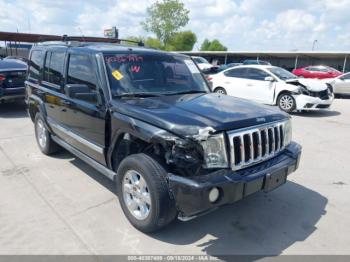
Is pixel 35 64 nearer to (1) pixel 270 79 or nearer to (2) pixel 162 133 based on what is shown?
(2) pixel 162 133

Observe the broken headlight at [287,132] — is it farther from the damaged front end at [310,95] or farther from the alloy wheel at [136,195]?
the damaged front end at [310,95]

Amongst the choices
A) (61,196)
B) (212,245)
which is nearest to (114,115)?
(61,196)

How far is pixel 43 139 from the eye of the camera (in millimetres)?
6051

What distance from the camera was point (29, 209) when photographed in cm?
403

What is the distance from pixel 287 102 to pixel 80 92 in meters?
8.39

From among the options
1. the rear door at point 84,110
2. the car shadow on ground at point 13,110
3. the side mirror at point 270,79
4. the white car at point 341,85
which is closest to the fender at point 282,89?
the side mirror at point 270,79

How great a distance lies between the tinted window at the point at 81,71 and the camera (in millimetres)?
4184

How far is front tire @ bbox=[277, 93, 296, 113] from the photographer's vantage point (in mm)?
10555

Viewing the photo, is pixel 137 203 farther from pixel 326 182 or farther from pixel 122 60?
pixel 326 182

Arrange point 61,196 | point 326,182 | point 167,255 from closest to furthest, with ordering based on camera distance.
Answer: point 167,255 < point 61,196 < point 326,182

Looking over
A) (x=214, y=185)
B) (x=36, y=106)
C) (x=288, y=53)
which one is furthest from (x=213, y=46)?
(x=214, y=185)

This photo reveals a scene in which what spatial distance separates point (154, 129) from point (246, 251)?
1542mm

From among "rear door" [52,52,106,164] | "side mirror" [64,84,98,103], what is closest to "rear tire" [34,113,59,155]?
"rear door" [52,52,106,164]

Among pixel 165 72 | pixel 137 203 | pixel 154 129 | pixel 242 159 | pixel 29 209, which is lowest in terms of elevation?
pixel 29 209
